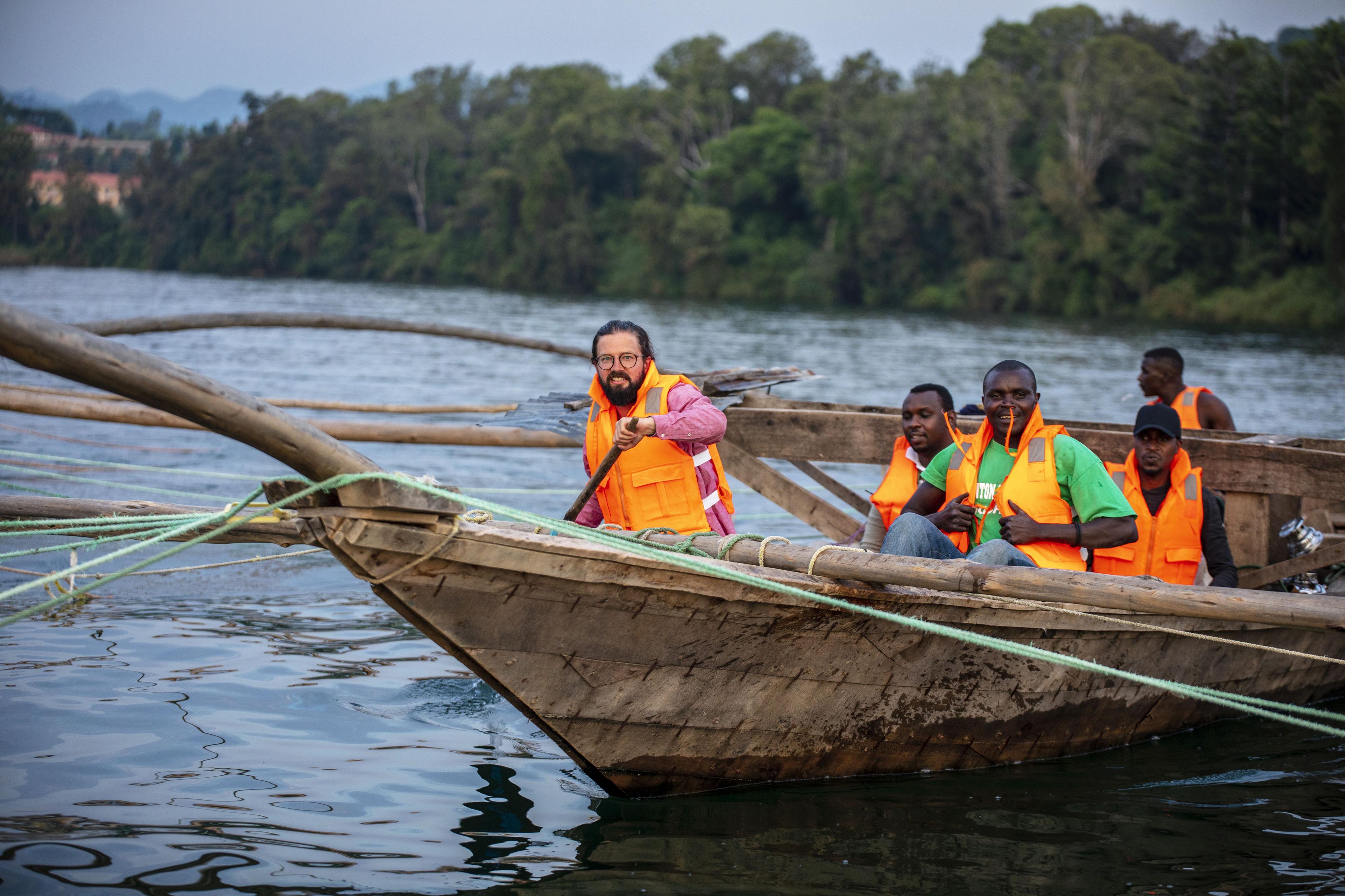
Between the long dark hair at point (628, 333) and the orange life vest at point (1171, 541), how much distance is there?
2191mm

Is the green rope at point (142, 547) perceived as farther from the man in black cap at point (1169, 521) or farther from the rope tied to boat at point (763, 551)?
the man in black cap at point (1169, 521)

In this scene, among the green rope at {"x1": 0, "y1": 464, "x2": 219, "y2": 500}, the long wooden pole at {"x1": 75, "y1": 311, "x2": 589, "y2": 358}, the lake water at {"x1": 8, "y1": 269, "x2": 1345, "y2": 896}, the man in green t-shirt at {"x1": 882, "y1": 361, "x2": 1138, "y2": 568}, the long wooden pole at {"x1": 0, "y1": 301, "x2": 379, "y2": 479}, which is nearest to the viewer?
the long wooden pole at {"x1": 0, "y1": 301, "x2": 379, "y2": 479}

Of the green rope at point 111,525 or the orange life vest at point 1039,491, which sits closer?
the green rope at point 111,525

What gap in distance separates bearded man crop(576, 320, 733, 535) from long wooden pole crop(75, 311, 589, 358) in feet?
8.95

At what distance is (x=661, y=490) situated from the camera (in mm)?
4703

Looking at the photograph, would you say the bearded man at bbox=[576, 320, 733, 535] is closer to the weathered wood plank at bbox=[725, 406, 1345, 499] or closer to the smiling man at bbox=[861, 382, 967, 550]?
the smiling man at bbox=[861, 382, 967, 550]

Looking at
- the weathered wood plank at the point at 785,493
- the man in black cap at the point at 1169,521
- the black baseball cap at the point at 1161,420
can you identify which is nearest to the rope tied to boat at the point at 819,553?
the man in black cap at the point at 1169,521

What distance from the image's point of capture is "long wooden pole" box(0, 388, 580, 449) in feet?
21.9

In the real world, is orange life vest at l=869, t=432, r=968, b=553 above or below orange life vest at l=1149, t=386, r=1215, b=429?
below

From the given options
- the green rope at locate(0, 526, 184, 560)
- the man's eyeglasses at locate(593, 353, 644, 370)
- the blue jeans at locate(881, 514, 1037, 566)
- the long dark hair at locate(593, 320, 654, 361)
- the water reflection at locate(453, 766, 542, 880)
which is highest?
the long dark hair at locate(593, 320, 654, 361)

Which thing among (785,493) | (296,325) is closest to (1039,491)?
(785,493)

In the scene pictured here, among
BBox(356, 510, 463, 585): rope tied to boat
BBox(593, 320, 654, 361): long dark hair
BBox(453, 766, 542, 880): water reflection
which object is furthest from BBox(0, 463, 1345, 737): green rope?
BBox(453, 766, 542, 880): water reflection

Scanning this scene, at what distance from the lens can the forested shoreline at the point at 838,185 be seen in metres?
40.1

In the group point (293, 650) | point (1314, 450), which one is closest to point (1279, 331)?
point (1314, 450)
